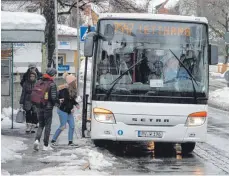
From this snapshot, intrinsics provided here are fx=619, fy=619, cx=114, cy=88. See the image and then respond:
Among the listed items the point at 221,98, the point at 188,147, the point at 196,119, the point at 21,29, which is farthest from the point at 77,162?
the point at 221,98

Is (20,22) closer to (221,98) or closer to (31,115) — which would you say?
(31,115)

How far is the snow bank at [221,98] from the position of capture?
31.4m

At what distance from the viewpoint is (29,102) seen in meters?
15.7

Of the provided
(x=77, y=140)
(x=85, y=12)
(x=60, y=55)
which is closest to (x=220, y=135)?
(x=77, y=140)

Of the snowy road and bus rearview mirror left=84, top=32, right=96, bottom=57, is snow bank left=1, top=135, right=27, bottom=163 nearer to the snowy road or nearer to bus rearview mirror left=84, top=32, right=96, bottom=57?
the snowy road

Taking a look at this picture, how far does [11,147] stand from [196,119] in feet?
12.9

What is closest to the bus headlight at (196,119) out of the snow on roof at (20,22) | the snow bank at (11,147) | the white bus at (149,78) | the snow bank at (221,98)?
the white bus at (149,78)

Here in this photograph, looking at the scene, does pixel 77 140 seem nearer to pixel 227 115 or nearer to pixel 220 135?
pixel 220 135

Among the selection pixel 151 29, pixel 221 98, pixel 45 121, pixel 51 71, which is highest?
pixel 151 29

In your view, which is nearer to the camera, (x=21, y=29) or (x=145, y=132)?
(x=145, y=132)

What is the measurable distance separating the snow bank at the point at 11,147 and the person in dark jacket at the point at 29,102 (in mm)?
1249

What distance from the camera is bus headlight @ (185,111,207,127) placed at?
12.3 m

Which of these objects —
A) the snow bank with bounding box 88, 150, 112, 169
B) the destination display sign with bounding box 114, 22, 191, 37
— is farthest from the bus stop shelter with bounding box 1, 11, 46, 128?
the snow bank with bounding box 88, 150, 112, 169

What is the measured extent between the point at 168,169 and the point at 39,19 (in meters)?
5.73
